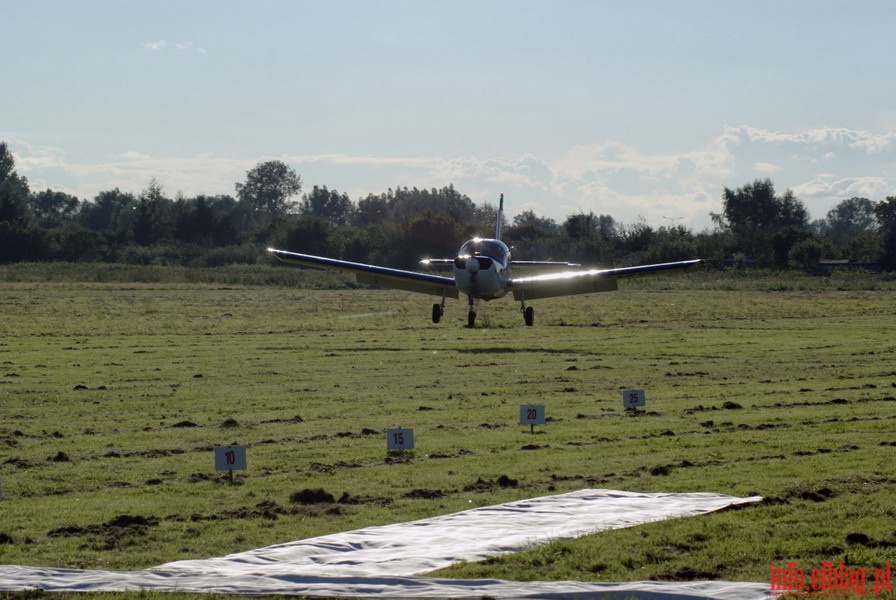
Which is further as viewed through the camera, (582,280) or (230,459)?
(582,280)

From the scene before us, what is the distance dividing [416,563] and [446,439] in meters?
6.84

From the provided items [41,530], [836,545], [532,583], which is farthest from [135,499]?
[836,545]

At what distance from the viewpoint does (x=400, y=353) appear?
99.2ft

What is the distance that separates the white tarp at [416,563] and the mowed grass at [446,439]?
1.22ft

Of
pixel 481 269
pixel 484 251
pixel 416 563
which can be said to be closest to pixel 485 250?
pixel 484 251

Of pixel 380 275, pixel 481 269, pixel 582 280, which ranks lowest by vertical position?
pixel 582 280

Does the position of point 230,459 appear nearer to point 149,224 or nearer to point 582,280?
point 582,280

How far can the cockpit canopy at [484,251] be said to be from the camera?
119 ft

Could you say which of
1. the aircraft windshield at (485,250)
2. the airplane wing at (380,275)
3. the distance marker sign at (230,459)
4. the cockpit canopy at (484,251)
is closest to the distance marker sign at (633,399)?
the distance marker sign at (230,459)

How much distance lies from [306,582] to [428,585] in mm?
901

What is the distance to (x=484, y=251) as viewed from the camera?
3641 centimetres

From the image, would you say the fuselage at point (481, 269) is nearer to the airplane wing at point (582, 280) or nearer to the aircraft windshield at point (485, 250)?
the aircraft windshield at point (485, 250)

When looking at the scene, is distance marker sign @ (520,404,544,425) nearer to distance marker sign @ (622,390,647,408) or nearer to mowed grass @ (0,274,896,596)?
mowed grass @ (0,274,896,596)

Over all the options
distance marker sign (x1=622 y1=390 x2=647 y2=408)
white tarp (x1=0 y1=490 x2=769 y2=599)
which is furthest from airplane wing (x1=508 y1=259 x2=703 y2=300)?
white tarp (x1=0 y1=490 x2=769 y2=599)
